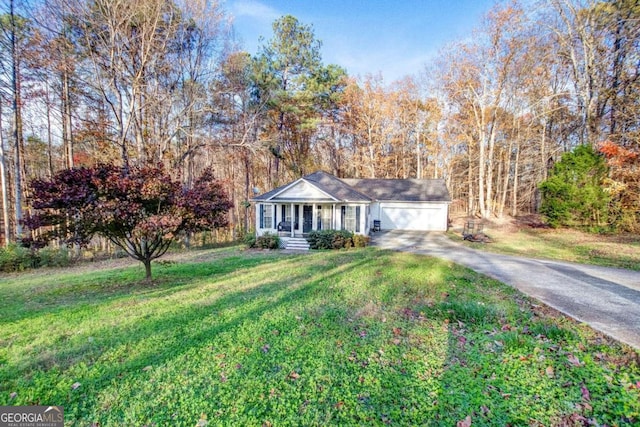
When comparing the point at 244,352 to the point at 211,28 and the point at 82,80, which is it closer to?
the point at 82,80

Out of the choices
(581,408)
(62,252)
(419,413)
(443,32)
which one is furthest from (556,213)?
(62,252)

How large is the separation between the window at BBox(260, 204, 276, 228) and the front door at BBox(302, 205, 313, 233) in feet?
6.02

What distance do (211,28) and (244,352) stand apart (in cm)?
1635

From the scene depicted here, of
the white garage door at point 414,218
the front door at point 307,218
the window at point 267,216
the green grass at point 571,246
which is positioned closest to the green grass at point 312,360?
the green grass at point 571,246

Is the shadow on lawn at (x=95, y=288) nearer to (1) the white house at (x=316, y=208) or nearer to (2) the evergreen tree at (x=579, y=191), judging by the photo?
(1) the white house at (x=316, y=208)

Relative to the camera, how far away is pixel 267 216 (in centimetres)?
1680

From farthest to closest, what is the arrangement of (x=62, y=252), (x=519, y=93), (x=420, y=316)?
(x=519, y=93), (x=62, y=252), (x=420, y=316)

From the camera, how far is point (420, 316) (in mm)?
4730

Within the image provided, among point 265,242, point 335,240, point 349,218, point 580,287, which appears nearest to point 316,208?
point 349,218

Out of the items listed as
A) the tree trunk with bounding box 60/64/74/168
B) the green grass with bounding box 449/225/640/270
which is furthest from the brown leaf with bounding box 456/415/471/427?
the tree trunk with bounding box 60/64/74/168

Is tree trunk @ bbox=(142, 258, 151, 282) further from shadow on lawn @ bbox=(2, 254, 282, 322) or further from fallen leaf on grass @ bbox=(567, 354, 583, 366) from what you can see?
fallen leaf on grass @ bbox=(567, 354, 583, 366)

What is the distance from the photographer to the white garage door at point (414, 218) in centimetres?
1994

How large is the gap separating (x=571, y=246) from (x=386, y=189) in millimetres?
12074

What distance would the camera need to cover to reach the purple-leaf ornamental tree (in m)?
5.59
